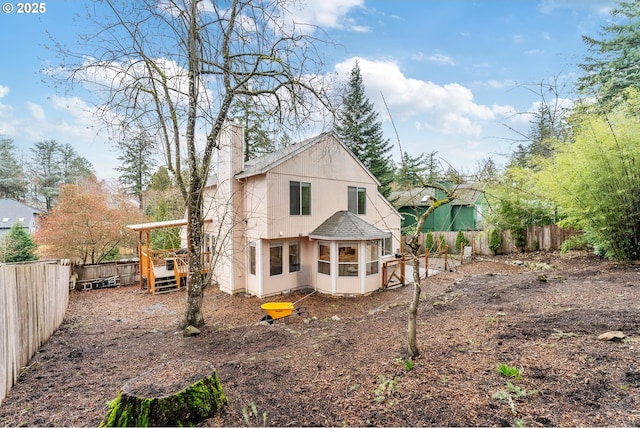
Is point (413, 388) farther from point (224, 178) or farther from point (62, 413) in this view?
point (224, 178)

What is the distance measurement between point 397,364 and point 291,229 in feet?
23.2

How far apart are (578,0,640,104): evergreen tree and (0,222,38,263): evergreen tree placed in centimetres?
2815

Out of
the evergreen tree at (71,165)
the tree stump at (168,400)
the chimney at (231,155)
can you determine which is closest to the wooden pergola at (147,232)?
the chimney at (231,155)

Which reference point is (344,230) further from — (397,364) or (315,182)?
(397,364)

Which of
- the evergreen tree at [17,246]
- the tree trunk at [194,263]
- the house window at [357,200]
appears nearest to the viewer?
the tree trunk at [194,263]

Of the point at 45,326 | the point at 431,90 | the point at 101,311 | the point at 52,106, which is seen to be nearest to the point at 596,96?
the point at 431,90

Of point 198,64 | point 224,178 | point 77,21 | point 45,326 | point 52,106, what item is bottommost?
point 45,326

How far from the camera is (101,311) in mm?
8453

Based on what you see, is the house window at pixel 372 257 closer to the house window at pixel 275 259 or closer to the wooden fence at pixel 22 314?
the house window at pixel 275 259

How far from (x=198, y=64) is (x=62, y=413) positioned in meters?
6.44

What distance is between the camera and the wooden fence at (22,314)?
3.38 meters

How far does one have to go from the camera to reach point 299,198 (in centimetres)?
1030

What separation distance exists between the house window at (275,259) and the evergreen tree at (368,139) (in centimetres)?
1349

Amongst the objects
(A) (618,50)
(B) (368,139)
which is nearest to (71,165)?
(B) (368,139)
